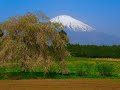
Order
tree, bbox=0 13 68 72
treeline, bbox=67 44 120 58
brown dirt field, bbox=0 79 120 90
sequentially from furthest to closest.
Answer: treeline, bbox=67 44 120 58
tree, bbox=0 13 68 72
brown dirt field, bbox=0 79 120 90

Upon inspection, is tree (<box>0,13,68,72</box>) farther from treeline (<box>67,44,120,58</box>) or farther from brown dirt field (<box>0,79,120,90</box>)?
treeline (<box>67,44,120,58</box>)

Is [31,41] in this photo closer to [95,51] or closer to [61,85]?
[61,85]

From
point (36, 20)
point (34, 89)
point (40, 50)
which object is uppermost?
point (36, 20)

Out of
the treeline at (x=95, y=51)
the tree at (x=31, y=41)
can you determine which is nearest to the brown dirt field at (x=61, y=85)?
the tree at (x=31, y=41)

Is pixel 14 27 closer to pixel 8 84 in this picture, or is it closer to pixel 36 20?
pixel 36 20

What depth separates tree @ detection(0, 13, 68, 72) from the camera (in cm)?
2588

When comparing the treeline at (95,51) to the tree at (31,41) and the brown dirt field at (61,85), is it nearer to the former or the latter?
the tree at (31,41)

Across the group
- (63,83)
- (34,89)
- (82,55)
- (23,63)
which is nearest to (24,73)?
(23,63)

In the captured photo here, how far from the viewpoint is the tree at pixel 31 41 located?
25875 mm

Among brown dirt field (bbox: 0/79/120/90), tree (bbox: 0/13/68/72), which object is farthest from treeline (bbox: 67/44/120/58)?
brown dirt field (bbox: 0/79/120/90)

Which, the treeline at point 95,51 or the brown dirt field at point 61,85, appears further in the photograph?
the treeline at point 95,51

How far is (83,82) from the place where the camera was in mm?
22922

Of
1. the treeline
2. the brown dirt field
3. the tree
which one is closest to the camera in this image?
the brown dirt field

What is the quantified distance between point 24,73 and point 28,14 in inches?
145
